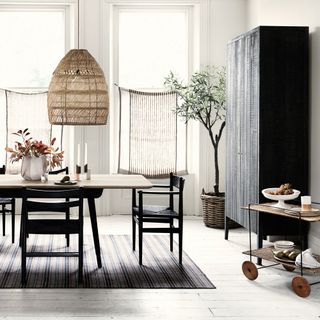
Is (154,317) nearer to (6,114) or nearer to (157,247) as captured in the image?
(157,247)

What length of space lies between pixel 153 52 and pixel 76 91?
326 cm

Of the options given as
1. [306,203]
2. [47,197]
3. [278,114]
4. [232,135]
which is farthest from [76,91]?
[306,203]

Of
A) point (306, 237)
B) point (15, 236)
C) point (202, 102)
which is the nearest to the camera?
point (306, 237)

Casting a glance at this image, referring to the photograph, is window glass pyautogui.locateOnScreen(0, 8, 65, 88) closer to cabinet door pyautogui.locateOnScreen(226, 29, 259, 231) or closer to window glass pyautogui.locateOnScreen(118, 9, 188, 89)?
window glass pyautogui.locateOnScreen(118, 9, 188, 89)

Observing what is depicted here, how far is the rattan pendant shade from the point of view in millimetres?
5176

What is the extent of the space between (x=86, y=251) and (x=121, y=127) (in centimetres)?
265

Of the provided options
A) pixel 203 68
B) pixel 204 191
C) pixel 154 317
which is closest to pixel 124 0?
pixel 203 68

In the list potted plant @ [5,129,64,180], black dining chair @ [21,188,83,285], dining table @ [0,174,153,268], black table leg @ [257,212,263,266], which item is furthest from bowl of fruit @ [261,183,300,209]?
potted plant @ [5,129,64,180]

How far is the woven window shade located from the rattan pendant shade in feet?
9.62

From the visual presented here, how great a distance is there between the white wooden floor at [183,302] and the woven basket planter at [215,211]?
2015 mm

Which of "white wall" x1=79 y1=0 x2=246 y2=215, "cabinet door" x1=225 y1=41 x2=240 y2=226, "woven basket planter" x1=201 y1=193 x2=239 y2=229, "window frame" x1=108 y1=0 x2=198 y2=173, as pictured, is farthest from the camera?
"window frame" x1=108 y1=0 x2=198 y2=173

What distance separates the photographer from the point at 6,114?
8.07 metres

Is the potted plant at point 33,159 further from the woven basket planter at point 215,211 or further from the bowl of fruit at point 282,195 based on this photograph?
the woven basket planter at point 215,211

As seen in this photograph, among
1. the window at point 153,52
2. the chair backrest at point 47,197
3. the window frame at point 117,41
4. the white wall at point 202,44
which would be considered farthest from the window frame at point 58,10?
the chair backrest at point 47,197
